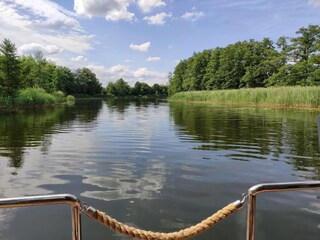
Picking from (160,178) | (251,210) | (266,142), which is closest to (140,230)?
(251,210)

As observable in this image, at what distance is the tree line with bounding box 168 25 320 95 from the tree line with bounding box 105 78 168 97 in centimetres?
4855

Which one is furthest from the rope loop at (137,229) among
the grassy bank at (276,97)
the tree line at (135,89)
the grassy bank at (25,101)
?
the tree line at (135,89)

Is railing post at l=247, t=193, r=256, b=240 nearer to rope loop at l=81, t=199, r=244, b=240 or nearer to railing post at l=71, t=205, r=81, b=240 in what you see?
rope loop at l=81, t=199, r=244, b=240

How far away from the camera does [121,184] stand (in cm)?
722

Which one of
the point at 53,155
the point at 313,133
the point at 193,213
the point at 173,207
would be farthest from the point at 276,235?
the point at 313,133

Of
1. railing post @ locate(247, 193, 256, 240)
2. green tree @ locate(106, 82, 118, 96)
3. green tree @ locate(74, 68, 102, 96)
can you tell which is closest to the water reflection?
railing post @ locate(247, 193, 256, 240)

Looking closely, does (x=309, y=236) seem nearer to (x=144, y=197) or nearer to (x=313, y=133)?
(x=144, y=197)

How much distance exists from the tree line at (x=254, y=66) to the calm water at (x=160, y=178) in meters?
37.7

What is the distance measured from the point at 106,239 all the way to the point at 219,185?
338 cm

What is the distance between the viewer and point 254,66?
64.6 meters

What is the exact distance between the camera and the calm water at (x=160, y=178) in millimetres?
5043

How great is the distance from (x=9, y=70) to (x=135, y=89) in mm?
111262

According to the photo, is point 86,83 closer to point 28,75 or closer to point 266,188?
point 28,75

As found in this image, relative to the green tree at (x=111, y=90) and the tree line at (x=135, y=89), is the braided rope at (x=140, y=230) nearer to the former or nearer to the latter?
the green tree at (x=111, y=90)
